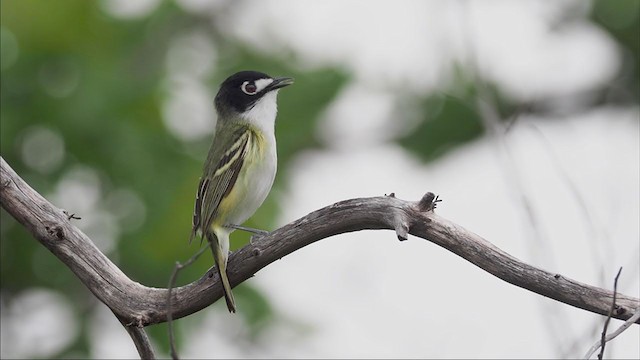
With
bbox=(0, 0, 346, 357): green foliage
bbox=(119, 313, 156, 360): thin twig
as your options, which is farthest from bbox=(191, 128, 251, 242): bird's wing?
bbox=(0, 0, 346, 357): green foliage

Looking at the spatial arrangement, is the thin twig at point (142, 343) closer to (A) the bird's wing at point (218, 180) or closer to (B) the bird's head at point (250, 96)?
(A) the bird's wing at point (218, 180)

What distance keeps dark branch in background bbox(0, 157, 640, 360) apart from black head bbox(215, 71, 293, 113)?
1852 mm

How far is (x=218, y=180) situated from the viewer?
7523 millimetres

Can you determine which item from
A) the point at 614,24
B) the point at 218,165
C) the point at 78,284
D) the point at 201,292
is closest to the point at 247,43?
the point at 78,284

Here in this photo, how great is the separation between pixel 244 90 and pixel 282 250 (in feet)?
7.42

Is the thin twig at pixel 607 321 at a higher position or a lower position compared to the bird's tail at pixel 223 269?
lower

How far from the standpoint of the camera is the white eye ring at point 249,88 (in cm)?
819

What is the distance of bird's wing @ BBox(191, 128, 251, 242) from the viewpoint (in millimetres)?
7371

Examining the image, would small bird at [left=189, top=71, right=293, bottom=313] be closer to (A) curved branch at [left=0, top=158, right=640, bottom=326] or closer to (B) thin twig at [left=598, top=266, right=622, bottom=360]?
(A) curved branch at [left=0, top=158, right=640, bottom=326]

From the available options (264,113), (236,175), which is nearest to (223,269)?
(236,175)

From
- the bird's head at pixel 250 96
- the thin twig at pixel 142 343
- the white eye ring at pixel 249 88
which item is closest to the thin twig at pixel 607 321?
the thin twig at pixel 142 343

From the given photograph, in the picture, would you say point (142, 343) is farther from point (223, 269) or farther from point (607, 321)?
point (607, 321)

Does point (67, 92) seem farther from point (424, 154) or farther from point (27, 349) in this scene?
point (424, 154)

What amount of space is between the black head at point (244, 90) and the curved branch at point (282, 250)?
185 centimetres
